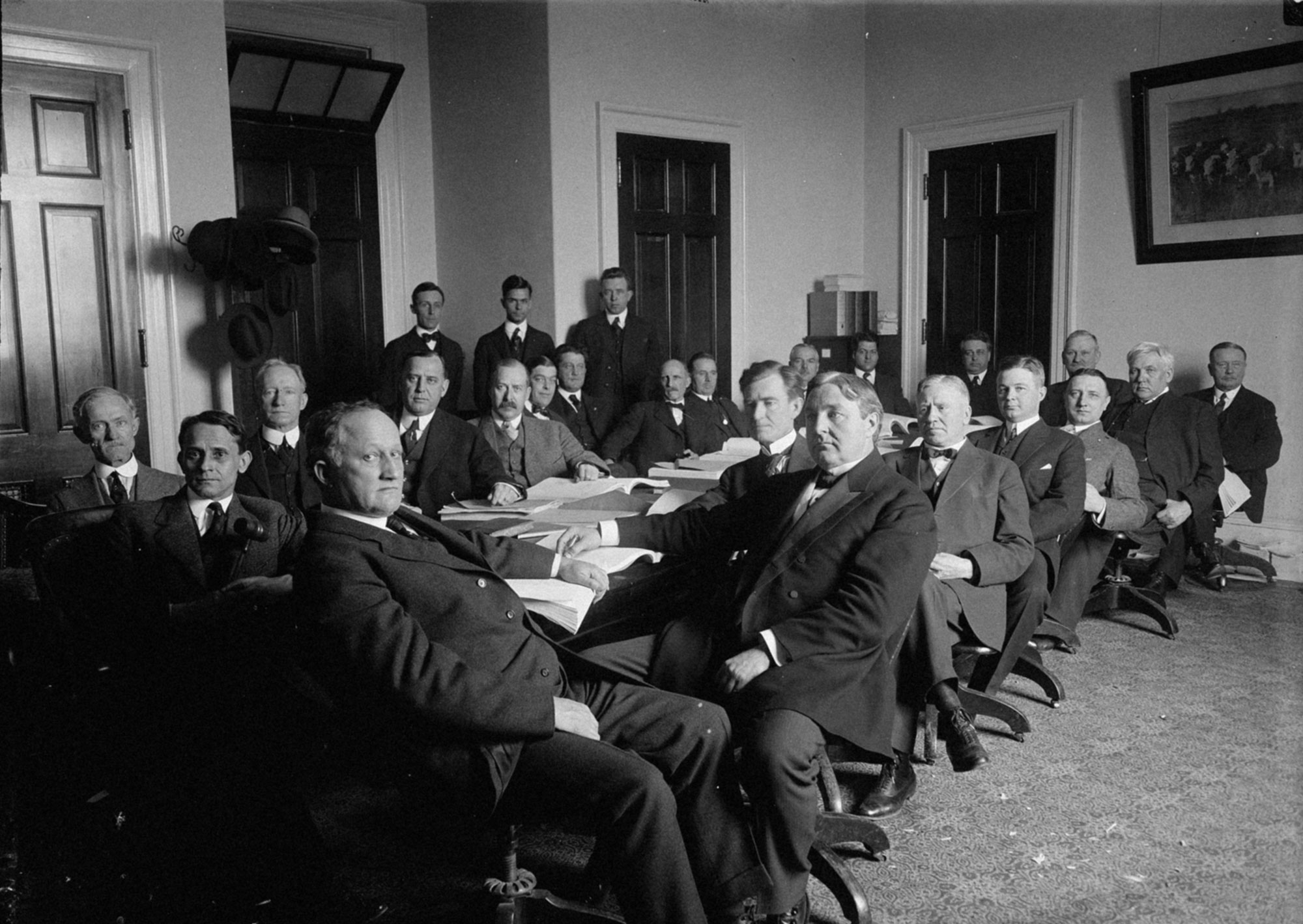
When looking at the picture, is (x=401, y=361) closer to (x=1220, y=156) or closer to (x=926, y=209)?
(x=926, y=209)

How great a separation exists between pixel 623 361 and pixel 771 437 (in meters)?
3.57

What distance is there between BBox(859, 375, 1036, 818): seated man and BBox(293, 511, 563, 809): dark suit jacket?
134cm

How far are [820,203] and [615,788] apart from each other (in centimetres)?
657

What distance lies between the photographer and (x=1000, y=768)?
3.22 m

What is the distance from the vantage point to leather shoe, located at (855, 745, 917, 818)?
2.85 m

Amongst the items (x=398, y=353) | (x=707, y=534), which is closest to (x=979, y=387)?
(x=398, y=353)

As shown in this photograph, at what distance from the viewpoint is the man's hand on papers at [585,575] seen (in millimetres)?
2494

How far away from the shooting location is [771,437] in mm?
3184

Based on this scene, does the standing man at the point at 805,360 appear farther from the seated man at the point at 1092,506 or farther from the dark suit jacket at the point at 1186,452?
the seated man at the point at 1092,506

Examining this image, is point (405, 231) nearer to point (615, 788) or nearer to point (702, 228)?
point (702, 228)

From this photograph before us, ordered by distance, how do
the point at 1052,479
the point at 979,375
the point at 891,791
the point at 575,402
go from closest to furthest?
1. the point at 891,791
2. the point at 1052,479
3. the point at 575,402
4. the point at 979,375

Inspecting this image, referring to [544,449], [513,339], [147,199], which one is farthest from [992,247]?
[147,199]

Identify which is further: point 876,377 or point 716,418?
point 876,377

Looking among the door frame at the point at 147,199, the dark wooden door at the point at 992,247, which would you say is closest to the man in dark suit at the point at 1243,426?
the dark wooden door at the point at 992,247
